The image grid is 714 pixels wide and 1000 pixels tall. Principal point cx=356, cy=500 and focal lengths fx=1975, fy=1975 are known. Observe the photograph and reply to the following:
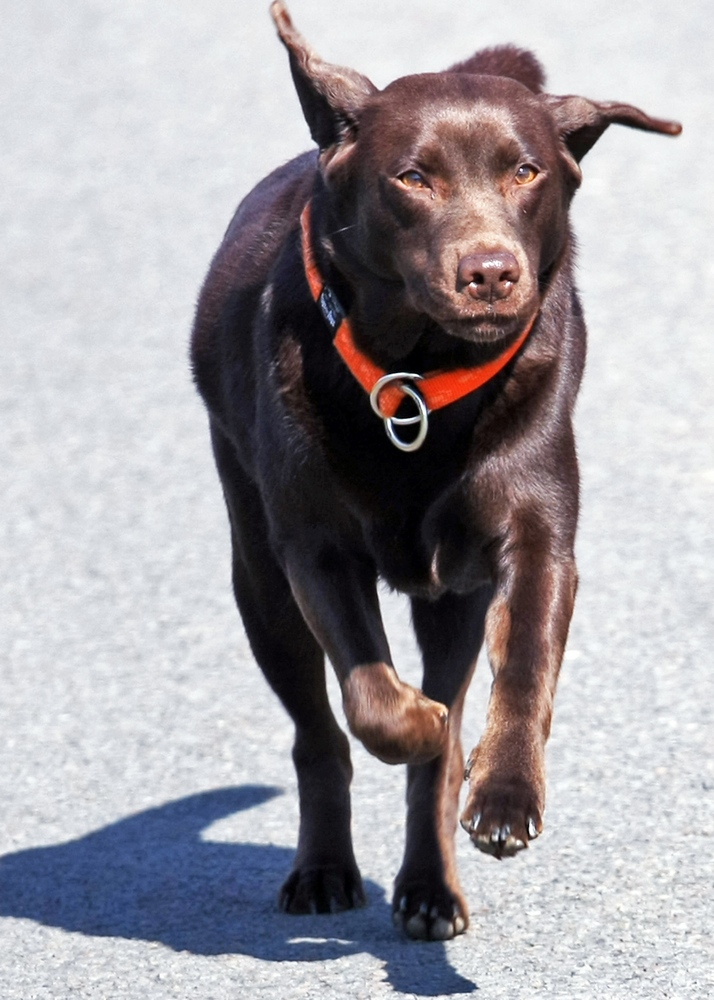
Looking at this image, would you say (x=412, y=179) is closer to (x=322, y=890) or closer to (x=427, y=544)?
(x=427, y=544)

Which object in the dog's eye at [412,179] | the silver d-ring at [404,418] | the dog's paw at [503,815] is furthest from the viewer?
the silver d-ring at [404,418]

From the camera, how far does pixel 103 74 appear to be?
48.6 ft

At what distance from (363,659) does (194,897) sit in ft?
3.33

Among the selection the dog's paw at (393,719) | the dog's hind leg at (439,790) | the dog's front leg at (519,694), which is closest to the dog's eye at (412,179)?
the dog's front leg at (519,694)

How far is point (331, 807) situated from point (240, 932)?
379mm

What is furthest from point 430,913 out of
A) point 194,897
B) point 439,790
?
point 194,897

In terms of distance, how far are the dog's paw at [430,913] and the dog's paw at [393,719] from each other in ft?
1.92

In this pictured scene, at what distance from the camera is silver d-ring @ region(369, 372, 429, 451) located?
12.5 feet

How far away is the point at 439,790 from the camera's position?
434cm

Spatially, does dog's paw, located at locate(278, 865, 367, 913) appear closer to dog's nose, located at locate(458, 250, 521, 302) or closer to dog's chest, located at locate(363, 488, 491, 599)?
dog's chest, located at locate(363, 488, 491, 599)

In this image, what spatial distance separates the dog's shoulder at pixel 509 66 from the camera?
4.35 metres

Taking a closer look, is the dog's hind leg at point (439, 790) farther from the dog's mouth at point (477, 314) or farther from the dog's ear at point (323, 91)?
the dog's ear at point (323, 91)

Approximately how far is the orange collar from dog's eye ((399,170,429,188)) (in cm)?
32

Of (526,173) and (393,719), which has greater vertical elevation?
(526,173)
